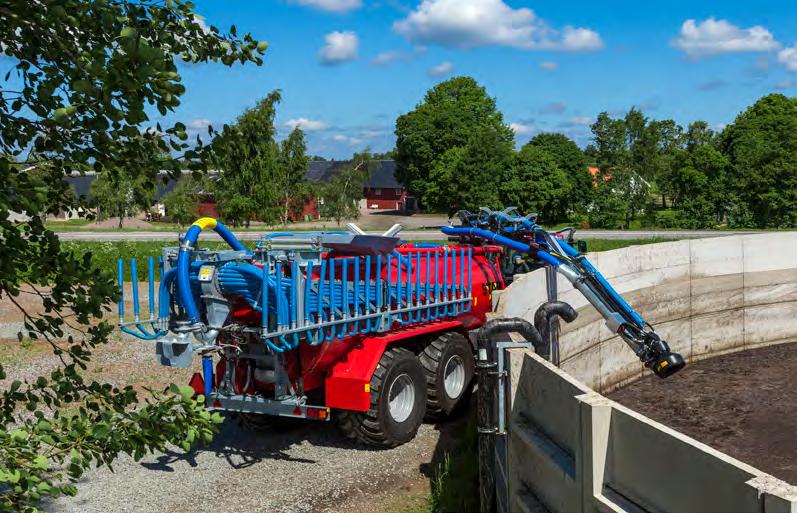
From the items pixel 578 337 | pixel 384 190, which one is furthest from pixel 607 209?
pixel 384 190

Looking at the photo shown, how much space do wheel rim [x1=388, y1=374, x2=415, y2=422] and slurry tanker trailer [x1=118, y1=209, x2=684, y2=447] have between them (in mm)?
14

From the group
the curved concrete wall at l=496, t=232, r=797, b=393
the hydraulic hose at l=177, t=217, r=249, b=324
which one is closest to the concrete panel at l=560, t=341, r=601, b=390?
the curved concrete wall at l=496, t=232, r=797, b=393

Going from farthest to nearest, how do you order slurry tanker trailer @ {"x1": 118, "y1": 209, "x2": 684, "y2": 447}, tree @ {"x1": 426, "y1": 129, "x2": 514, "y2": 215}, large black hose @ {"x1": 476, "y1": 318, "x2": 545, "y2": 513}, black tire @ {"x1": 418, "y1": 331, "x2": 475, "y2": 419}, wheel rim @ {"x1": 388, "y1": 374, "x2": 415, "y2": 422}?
tree @ {"x1": 426, "y1": 129, "x2": 514, "y2": 215} < black tire @ {"x1": 418, "y1": 331, "x2": 475, "y2": 419} < wheel rim @ {"x1": 388, "y1": 374, "x2": 415, "y2": 422} < slurry tanker trailer @ {"x1": 118, "y1": 209, "x2": 684, "y2": 447} < large black hose @ {"x1": 476, "y1": 318, "x2": 545, "y2": 513}

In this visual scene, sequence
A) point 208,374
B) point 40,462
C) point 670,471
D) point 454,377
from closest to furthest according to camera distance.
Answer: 1. point 40,462
2. point 670,471
3. point 208,374
4. point 454,377

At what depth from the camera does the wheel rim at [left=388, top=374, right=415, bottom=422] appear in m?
8.77

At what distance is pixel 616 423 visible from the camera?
4.17 meters

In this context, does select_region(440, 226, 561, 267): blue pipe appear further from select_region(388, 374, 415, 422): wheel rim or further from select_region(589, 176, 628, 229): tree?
select_region(589, 176, 628, 229): tree

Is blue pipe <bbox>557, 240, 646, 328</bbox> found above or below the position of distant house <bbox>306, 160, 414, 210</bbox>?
below

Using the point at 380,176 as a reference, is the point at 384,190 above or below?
below

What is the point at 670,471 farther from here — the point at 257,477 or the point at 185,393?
the point at 257,477

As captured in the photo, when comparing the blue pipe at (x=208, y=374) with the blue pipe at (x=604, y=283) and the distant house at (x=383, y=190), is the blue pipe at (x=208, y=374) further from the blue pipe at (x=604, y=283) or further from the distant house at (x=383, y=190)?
the distant house at (x=383, y=190)

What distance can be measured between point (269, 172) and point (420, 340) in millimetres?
22555

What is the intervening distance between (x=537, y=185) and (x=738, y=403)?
4152 centimetres

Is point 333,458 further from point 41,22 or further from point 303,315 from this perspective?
point 41,22
